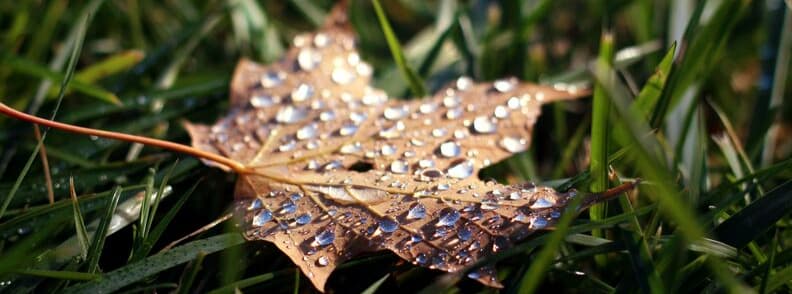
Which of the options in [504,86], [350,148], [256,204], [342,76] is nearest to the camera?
[256,204]

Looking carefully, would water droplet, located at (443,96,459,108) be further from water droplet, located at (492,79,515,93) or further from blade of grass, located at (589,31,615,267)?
blade of grass, located at (589,31,615,267)

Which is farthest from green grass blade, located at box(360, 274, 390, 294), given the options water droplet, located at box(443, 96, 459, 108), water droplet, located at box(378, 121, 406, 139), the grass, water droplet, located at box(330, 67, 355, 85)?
water droplet, located at box(330, 67, 355, 85)

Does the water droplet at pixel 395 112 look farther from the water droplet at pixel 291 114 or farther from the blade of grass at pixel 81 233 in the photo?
the blade of grass at pixel 81 233

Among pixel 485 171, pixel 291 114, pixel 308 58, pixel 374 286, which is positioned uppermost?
pixel 308 58

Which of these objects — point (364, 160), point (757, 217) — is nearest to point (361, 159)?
point (364, 160)

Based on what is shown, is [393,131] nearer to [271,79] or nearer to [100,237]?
[271,79]

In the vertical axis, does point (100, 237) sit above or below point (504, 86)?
below

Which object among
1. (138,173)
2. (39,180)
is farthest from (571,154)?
(39,180)
